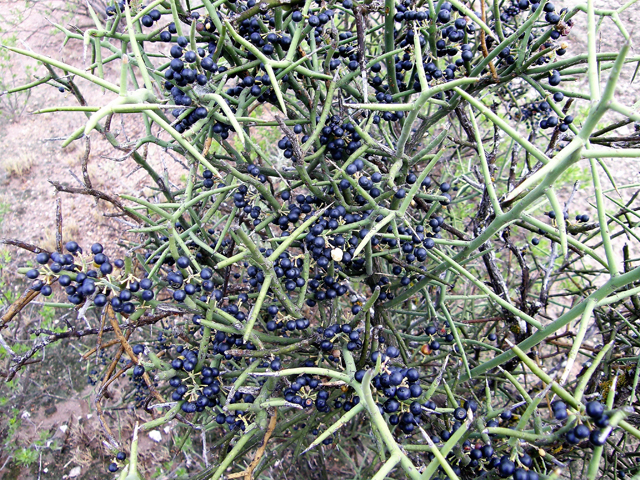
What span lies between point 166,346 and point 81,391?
252 cm

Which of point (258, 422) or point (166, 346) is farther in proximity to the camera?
point (166, 346)

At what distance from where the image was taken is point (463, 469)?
1785 mm

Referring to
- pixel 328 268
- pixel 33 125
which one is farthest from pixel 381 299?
pixel 33 125

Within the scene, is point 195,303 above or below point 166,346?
above

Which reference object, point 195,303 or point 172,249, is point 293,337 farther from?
point 172,249

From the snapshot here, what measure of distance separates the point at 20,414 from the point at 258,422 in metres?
3.69

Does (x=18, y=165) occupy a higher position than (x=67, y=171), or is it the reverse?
(x=67, y=171)

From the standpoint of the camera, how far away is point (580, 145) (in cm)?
97

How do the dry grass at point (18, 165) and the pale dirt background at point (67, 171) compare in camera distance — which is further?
the dry grass at point (18, 165)

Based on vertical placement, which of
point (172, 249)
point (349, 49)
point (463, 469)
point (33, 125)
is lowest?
point (33, 125)

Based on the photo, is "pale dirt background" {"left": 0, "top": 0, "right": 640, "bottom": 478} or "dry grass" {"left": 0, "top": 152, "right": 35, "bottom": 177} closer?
"pale dirt background" {"left": 0, "top": 0, "right": 640, "bottom": 478}

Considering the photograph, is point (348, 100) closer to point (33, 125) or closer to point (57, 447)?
point (57, 447)

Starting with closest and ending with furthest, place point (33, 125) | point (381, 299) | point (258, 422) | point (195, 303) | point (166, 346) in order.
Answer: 1. point (258, 422)
2. point (195, 303)
3. point (381, 299)
4. point (166, 346)
5. point (33, 125)

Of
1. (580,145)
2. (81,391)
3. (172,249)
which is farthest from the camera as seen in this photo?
(81,391)
